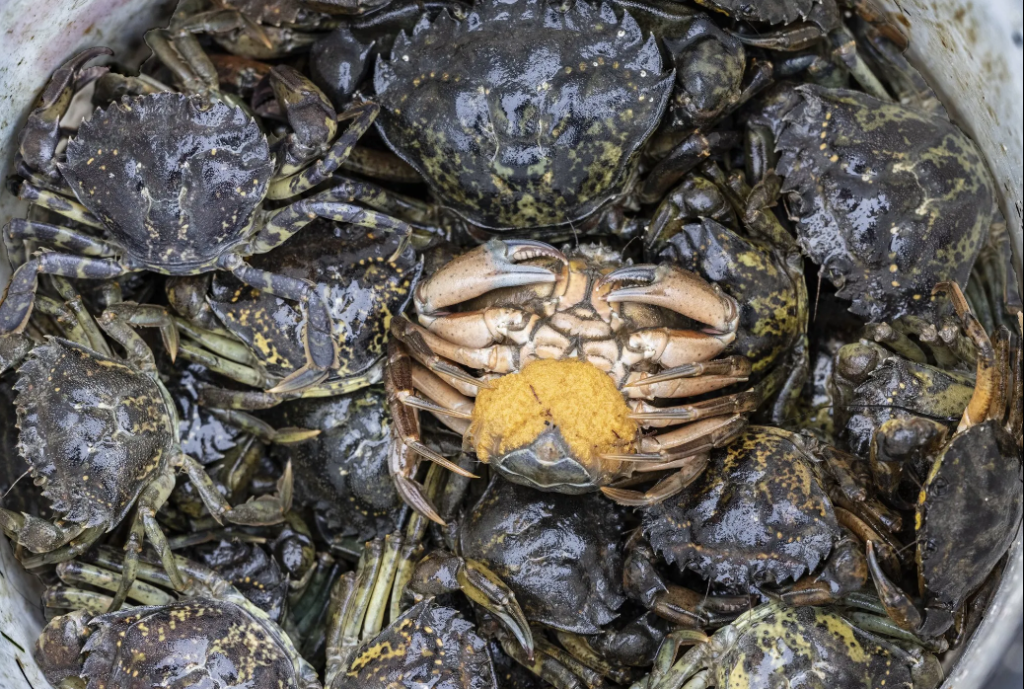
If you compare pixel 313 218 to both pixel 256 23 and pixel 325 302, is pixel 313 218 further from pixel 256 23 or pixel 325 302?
pixel 256 23

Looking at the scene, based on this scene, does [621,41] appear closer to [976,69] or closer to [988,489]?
[976,69]

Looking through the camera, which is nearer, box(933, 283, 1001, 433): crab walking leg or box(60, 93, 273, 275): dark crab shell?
box(933, 283, 1001, 433): crab walking leg

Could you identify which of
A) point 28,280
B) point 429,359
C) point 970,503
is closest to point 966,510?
point 970,503

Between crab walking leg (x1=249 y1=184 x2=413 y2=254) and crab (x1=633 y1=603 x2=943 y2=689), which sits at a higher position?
crab walking leg (x1=249 y1=184 x2=413 y2=254)

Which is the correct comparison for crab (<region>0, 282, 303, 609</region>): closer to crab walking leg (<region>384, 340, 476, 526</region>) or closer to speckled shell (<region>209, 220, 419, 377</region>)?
speckled shell (<region>209, 220, 419, 377</region>)

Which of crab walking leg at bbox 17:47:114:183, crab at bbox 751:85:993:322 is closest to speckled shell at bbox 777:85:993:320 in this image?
crab at bbox 751:85:993:322


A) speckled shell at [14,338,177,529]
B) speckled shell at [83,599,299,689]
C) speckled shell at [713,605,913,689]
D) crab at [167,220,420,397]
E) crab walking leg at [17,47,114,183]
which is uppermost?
crab walking leg at [17,47,114,183]

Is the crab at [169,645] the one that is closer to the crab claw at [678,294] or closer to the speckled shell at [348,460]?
the speckled shell at [348,460]
